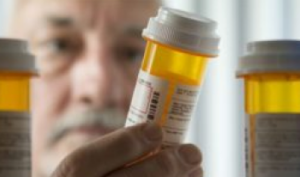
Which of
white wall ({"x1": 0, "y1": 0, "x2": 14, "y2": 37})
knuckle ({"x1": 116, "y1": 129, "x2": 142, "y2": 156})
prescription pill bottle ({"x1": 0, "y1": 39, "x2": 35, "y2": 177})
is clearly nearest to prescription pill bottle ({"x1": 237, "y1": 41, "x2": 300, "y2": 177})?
knuckle ({"x1": 116, "y1": 129, "x2": 142, "y2": 156})

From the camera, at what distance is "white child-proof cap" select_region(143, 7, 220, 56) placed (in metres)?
0.43

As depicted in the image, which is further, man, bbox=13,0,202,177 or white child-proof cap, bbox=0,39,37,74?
man, bbox=13,0,202,177

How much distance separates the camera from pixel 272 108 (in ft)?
1.55

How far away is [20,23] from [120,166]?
0.61 metres

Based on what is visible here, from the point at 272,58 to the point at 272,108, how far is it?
2.0 inches

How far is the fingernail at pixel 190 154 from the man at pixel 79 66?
0.49 m

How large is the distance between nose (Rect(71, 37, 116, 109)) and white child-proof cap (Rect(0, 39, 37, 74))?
1.62 ft

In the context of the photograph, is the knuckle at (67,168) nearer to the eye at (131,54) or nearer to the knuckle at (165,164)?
the knuckle at (165,164)

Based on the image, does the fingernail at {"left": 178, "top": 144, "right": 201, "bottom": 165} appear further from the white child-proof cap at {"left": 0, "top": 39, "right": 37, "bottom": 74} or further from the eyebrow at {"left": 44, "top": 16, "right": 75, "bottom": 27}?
the eyebrow at {"left": 44, "top": 16, "right": 75, "bottom": 27}

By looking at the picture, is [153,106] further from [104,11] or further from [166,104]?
[104,11]

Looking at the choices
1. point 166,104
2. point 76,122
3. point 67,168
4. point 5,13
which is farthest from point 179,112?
point 5,13

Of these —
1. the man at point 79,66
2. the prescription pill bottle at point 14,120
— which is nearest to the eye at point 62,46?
the man at point 79,66

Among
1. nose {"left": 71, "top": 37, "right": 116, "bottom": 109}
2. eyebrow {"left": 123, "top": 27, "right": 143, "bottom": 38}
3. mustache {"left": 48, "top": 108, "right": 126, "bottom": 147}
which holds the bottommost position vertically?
mustache {"left": 48, "top": 108, "right": 126, "bottom": 147}

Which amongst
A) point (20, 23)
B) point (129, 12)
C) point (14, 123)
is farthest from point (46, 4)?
point (14, 123)
